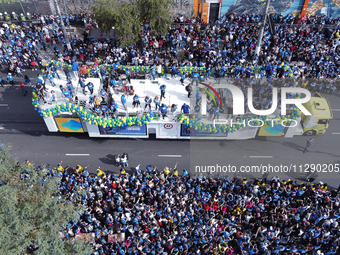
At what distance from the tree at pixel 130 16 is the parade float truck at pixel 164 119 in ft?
18.0

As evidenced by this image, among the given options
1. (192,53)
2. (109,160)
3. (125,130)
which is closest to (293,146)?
(125,130)

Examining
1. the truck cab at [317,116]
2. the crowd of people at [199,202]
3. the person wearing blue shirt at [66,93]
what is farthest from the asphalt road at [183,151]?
the person wearing blue shirt at [66,93]

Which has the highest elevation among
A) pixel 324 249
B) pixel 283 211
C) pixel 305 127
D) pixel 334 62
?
pixel 334 62

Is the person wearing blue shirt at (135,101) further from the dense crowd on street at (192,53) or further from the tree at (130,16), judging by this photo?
the tree at (130,16)

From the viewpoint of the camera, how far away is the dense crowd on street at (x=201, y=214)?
49.2ft

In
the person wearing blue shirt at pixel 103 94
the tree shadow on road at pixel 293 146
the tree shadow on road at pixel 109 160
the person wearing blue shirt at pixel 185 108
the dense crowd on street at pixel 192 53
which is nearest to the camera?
the person wearing blue shirt at pixel 185 108

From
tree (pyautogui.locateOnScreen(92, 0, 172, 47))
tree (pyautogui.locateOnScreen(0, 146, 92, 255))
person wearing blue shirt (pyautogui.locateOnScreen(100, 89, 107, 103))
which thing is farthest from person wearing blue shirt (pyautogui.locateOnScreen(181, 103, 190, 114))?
tree (pyautogui.locateOnScreen(92, 0, 172, 47))

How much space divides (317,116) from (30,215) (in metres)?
19.1

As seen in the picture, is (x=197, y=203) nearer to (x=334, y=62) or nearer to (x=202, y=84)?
(x=202, y=84)

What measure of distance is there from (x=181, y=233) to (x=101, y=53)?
2078 cm

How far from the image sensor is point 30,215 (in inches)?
473

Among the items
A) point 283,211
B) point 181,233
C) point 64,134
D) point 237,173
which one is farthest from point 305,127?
point 64,134

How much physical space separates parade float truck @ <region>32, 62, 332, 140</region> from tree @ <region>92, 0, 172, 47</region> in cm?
550

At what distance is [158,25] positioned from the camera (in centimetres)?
2661
